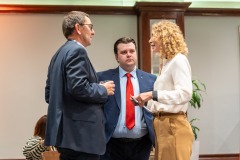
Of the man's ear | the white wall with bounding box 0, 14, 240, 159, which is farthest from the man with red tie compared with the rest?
the white wall with bounding box 0, 14, 240, 159

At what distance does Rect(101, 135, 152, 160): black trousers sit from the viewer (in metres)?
2.38

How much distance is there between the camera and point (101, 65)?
505 cm

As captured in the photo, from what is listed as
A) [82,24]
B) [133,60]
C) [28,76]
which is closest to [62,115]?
[82,24]

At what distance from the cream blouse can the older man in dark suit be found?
1.11 ft

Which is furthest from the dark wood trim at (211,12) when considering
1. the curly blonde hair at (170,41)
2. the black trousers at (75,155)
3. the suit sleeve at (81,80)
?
the black trousers at (75,155)

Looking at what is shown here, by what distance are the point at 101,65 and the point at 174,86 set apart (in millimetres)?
3074

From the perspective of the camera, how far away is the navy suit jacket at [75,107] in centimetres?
185

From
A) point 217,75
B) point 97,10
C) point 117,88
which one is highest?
point 97,10

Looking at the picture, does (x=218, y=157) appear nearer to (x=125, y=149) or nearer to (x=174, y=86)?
(x=125, y=149)

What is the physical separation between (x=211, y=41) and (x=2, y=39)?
2875mm

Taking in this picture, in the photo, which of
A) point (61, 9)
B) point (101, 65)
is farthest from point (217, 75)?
point (61, 9)

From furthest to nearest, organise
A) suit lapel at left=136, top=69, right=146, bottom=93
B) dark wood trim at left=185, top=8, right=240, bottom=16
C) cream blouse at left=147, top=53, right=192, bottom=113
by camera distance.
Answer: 1. dark wood trim at left=185, top=8, right=240, bottom=16
2. suit lapel at left=136, top=69, right=146, bottom=93
3. cream blouse at left=147, top=53, right=192, bottom=113

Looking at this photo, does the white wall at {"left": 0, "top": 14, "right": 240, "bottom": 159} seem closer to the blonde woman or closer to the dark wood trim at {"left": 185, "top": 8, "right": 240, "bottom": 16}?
the dark wood trim at {"left": 185, "top": 8, "right": 240, "bottom": 16}

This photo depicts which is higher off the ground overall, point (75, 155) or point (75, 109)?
point (75, 109)
